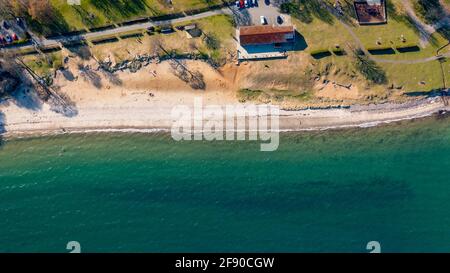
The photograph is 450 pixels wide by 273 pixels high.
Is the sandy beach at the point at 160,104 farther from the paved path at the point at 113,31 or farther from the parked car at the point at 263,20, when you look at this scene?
the parked car at the point at 263,20

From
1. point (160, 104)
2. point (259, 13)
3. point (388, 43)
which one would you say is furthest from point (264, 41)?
point (388, 43)

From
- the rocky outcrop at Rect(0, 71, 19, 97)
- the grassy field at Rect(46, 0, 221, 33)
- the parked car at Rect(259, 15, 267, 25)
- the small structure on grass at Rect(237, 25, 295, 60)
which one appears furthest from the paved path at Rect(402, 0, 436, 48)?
the rocky outcrop at Rect(0, 71, 19, 97)

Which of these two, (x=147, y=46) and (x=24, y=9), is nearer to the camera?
(x=24, y=9)

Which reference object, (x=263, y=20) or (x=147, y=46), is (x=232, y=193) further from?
(x=263, y=20)

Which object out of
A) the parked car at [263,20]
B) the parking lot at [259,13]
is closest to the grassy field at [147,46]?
the parking lot at [259,13]

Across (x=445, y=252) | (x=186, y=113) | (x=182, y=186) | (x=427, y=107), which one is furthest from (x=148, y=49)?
(x=445, y=252)
